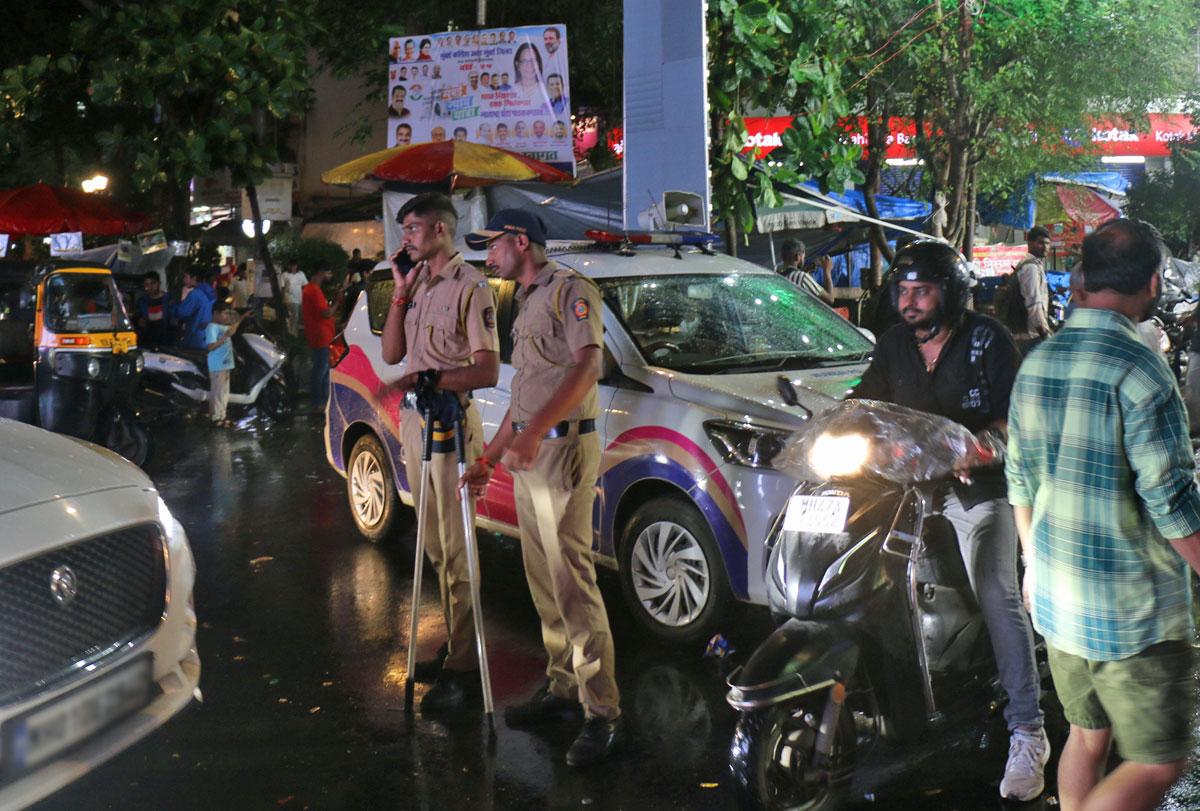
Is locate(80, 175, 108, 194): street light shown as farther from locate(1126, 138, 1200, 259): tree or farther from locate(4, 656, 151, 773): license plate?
locate(4, 656, 151, 773): license plate

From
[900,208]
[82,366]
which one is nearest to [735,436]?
[82,366]

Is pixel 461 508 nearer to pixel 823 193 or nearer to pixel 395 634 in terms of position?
pixel 395 634

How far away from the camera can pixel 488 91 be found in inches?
560

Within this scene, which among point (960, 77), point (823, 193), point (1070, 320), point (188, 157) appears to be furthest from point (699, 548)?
point (960, 77)

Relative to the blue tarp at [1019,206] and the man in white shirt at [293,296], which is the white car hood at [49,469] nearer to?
the man in white shirt at [293,296]

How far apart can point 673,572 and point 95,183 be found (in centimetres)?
3009

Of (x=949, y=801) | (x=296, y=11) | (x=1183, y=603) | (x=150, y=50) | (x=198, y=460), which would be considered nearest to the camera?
(x=1183, y=603)

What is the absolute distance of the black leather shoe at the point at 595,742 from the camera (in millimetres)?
4742

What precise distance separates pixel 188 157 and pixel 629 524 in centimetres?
1063

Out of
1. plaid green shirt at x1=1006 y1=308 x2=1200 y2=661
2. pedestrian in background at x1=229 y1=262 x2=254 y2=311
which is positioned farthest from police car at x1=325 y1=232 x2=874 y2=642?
pedestrian in background at x1=229 y1=262 x2=254 y2=311

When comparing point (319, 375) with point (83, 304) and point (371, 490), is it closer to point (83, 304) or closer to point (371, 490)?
point (83, 304)

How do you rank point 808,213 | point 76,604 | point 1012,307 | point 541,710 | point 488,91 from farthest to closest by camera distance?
point 808,213, point 488,91, point 1012,307, point 541,710, point 76,604

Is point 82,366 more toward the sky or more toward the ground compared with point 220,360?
more toward the sky

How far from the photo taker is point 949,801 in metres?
4.36
